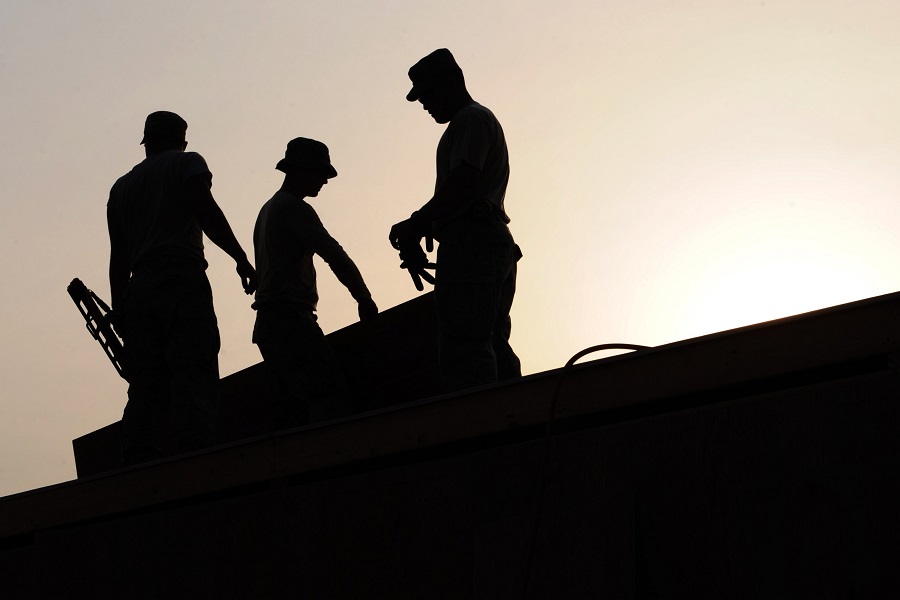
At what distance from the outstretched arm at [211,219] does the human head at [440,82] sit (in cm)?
108

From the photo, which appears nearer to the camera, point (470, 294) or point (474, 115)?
point (470, 294)

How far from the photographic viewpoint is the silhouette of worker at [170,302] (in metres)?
5.57

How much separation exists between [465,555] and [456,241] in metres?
1.58

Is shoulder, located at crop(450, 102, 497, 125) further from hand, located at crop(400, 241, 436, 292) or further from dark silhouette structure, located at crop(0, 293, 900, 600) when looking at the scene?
dark silhouette structure, located at crop(0, 293, 900, 600)

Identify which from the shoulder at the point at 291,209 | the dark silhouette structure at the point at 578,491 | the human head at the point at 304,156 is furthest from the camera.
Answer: the human head at the point at 304,156

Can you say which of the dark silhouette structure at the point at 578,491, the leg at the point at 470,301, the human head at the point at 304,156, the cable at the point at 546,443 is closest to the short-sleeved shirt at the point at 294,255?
the human head at the point at 304,156

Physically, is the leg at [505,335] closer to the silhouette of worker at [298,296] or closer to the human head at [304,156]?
the silhouette of worker at [298,296]

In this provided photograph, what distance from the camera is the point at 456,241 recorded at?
17.0 feet

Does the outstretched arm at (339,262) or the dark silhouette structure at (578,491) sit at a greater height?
the outstretched arm at (339,262)

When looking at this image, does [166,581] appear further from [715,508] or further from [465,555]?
[715,508]

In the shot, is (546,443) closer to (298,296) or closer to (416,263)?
(416,263)

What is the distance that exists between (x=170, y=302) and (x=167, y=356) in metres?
0.24

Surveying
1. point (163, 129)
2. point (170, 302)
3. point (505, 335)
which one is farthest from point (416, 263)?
point (163, 129)

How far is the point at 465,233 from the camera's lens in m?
5.17
